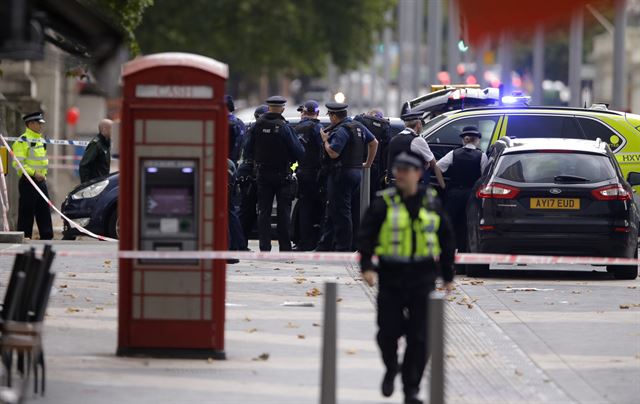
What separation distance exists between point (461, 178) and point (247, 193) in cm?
252

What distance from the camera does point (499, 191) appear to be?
16.0 metres

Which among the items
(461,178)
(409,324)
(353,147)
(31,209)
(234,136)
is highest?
(234,136)

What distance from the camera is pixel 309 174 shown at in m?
17.8

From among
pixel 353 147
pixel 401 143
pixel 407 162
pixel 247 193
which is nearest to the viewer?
pixel 407 162

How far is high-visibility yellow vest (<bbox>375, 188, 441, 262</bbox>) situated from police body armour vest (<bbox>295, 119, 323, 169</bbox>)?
870 cm

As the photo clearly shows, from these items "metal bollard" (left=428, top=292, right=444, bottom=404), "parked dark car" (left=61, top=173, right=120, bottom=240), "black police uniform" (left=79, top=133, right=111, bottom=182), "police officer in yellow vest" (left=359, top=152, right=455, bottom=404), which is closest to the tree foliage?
"black police uniform" (left=79, top=133, right=111, bottom=182)

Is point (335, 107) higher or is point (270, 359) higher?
point (335, 107)

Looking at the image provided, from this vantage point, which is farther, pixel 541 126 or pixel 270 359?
pixel 541 126

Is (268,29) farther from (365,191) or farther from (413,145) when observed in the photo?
(413,145)

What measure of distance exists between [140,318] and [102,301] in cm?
332

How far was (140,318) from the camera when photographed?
10195 mm

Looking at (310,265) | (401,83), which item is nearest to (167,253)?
(310,265)

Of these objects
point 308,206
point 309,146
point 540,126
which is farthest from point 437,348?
point 540,126

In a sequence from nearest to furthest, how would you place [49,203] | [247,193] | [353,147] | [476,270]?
[476,270] → [353,147] → [247,193] → [49,203]
